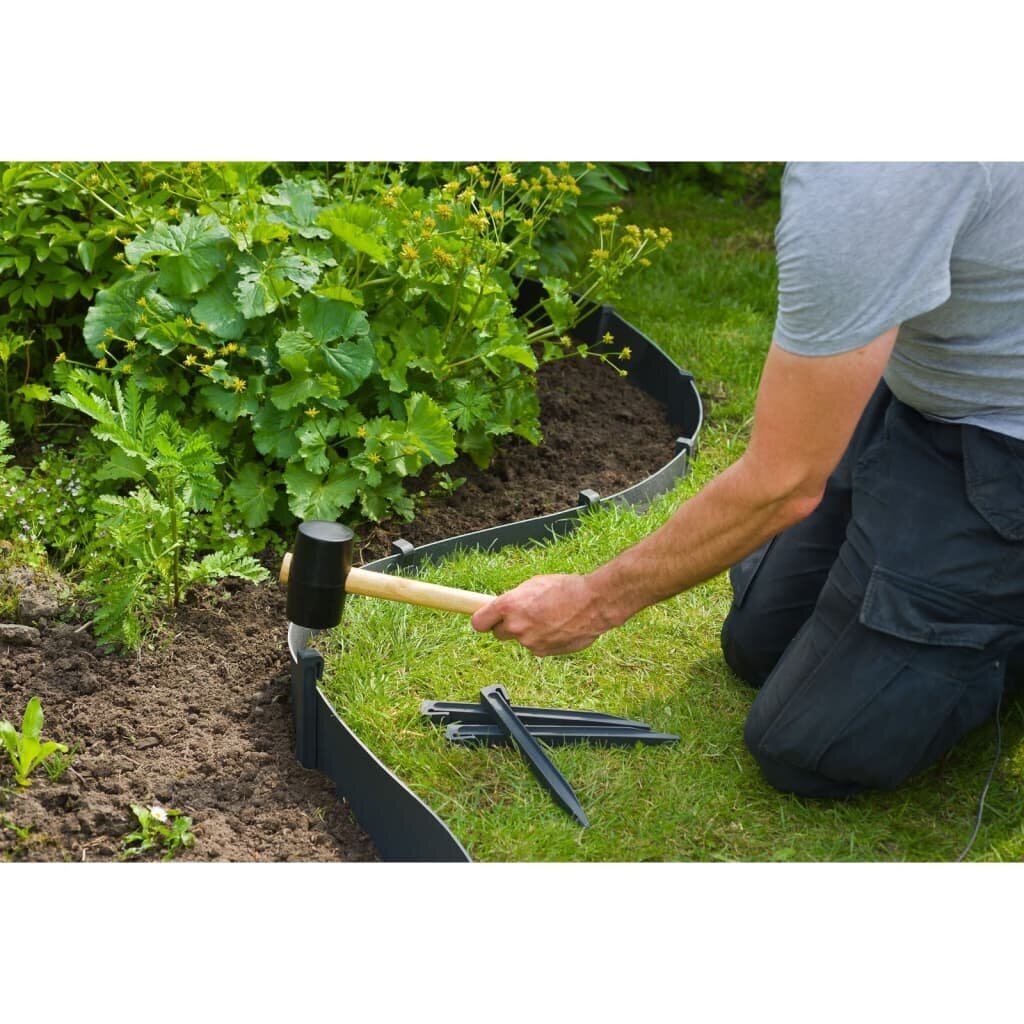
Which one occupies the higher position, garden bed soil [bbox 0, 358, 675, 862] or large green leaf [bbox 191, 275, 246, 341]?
large green leaf [bbox 191, 275, 246, 341]

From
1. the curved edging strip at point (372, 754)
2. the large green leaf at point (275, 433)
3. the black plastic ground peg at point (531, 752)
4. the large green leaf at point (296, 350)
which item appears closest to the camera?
the curved edging strip at point (372, 754)

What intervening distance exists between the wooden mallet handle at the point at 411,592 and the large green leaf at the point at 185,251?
3.47 ft

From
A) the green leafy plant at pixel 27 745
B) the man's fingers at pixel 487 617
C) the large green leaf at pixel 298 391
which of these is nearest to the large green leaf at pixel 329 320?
the large green leaf at pixel 298 391

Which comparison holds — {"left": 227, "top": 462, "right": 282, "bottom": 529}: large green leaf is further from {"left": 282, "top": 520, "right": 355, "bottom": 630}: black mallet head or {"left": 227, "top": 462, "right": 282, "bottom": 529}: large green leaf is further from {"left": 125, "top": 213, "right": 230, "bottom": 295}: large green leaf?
{"left": 282, "top": 520, "right": 355, "bottom": 630}: black mallet head

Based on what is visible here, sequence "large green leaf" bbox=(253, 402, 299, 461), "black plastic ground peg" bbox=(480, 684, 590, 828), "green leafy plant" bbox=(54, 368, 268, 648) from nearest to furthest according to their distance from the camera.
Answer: "black plastic ground peg" bbox=(480, 684, 590, 828)
"green leafy plant" bbox=(54, 368, 268, 648)
"large green leaf" bbox=(253, 402, 299, 461)

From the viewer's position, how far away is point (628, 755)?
3016 millimetres

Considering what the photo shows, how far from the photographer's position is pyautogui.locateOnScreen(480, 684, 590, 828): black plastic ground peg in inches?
111

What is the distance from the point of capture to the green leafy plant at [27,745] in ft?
8.87

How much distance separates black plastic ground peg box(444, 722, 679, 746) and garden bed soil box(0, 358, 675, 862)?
340mm

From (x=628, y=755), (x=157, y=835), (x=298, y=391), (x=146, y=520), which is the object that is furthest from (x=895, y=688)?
(x=146, y=520)

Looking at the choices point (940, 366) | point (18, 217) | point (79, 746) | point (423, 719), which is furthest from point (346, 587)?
point (18, 217)

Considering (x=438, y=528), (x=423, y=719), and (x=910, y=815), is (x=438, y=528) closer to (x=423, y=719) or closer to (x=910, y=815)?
(x=423, y=719)

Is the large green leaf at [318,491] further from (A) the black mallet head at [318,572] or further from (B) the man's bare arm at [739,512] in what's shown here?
(B) the man's bare arm at [739,512]

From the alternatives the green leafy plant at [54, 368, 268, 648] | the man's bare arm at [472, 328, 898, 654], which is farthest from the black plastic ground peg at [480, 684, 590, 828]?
the green leafy plant at [54, 368, 268, 648]
